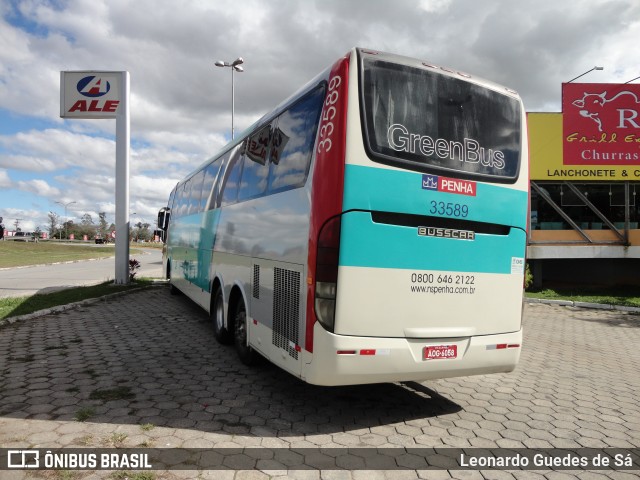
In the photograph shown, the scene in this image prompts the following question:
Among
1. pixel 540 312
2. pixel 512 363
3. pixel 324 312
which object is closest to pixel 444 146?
pixel 324 312

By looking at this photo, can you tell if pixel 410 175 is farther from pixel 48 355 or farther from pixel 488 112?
pixel 48 355

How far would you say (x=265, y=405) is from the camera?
4762 mm

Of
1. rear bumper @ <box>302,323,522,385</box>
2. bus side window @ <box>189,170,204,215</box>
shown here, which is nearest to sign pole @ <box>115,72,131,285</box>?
bus side window @ <box>189,170,204,215</box>

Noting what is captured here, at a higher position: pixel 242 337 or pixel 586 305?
pixel 242 337

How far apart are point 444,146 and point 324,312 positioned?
1.91 meters

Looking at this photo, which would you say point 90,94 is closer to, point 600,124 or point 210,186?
point 210,186

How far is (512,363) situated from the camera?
4766 mm

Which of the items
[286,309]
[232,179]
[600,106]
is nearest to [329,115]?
[286,309]

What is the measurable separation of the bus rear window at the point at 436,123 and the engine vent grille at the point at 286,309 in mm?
1412

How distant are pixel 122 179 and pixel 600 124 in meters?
16.4

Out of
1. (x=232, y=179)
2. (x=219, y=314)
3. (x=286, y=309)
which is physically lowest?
(x=219, y=314)

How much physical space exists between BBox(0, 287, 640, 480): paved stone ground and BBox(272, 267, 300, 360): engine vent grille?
68cm

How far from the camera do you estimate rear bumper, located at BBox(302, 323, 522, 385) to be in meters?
3.96

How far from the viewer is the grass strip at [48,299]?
31.3ft
